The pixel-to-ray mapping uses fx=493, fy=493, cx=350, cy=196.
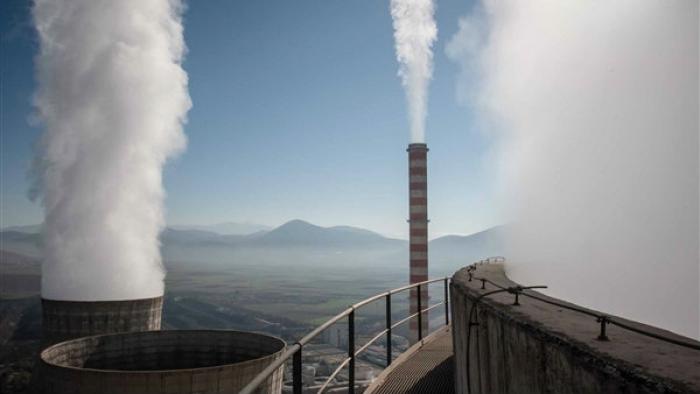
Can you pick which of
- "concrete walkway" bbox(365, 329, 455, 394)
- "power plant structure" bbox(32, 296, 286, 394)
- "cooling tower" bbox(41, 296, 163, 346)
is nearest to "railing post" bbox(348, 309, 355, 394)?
"power plant structure" bbox(32, 296, 286, 394)

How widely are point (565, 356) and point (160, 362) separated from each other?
12607mm

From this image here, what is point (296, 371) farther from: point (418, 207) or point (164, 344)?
point (418, 207)

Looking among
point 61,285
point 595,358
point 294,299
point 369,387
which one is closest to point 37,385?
point 369,387

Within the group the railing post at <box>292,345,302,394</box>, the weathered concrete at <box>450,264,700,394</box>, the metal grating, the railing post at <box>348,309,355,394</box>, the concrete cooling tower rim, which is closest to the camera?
the weathered concrete at <box>450,264,700,394</box>

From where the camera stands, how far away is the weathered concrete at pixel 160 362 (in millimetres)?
7930

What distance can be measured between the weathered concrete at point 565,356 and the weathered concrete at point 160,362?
21.9ft

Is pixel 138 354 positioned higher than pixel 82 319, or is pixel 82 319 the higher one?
pixel 82 319

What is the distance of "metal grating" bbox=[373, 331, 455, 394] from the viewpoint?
4.71 metres

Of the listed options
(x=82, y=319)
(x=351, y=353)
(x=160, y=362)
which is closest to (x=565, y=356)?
(x=351, y=353)

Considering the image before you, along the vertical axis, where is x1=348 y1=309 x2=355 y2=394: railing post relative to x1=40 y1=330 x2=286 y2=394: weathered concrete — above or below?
above

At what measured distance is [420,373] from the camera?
5.26m

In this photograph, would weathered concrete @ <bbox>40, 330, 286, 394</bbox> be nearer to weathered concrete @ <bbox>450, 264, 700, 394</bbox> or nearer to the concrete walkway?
the concrete walkway

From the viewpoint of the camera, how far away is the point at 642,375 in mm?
1130

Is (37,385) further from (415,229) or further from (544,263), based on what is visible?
(415,229)
